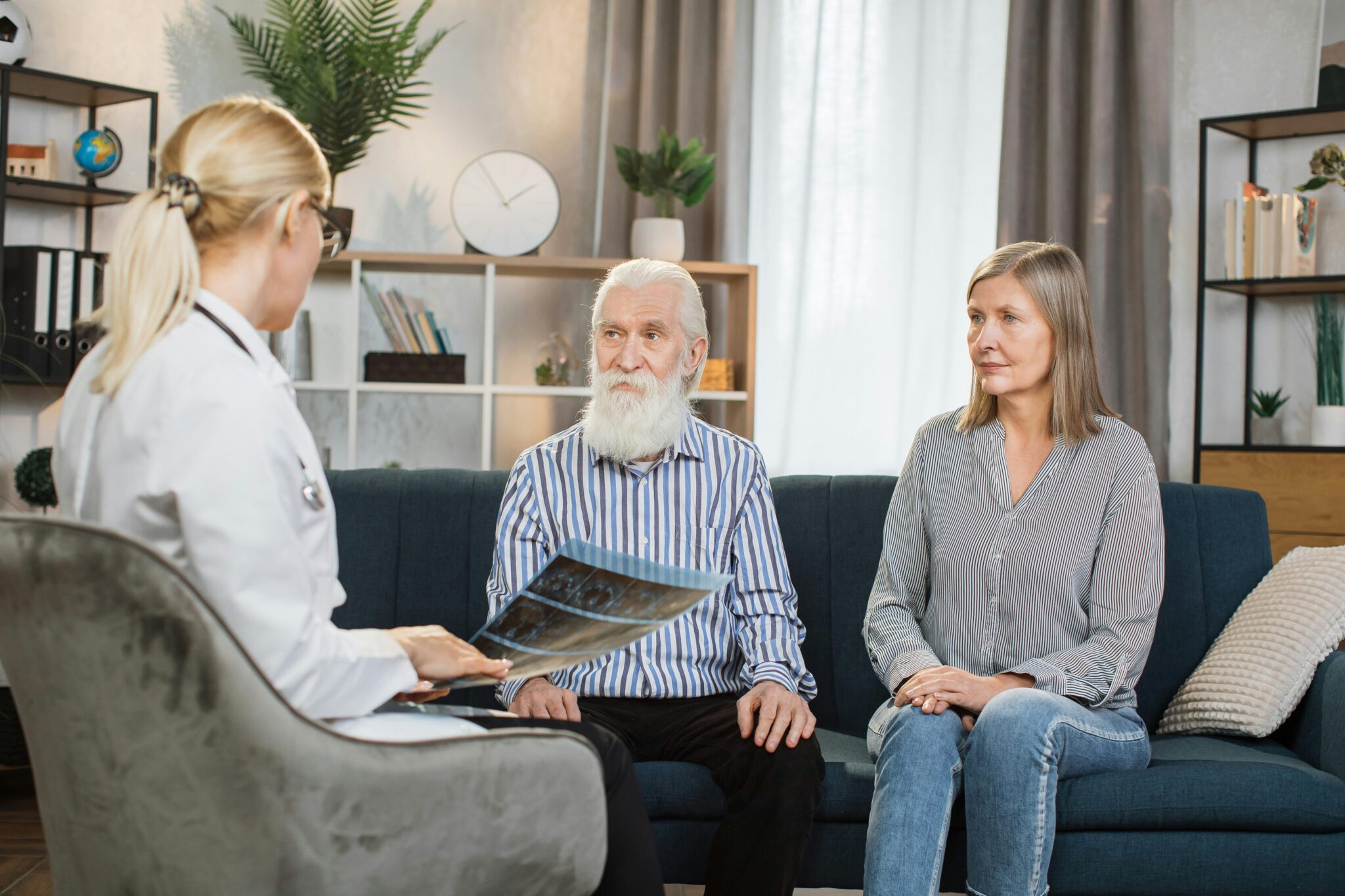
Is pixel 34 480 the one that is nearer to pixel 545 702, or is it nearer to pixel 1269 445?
pixel 545 702

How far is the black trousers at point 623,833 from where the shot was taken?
1.29m

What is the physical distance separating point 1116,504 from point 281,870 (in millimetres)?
1431

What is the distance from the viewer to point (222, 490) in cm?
94

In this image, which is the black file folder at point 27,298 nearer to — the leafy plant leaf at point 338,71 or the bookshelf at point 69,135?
the bookshelf at point 69,135

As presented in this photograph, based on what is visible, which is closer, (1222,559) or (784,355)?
(1222,559)

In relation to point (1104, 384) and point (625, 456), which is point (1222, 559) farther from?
point (1104, 384)

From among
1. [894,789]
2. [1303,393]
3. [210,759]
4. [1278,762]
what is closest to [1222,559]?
[1278,762]

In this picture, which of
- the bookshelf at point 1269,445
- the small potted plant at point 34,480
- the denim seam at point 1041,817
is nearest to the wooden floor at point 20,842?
the small potted plant at point 34,480

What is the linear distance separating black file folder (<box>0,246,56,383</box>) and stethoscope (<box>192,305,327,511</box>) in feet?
8.77

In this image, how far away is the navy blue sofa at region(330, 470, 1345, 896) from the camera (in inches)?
70.1

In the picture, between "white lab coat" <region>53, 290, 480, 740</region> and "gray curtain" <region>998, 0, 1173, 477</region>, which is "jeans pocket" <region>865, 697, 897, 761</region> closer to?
"white lab coat" <region>53, 290, 480, 740</region>

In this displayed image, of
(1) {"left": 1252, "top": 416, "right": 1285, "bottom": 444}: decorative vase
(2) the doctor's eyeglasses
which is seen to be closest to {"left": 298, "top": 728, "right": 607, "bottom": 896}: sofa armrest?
(2) the doctor's eyeglasses

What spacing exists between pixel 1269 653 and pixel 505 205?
2.61 metres

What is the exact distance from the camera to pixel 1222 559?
227 centimetres
